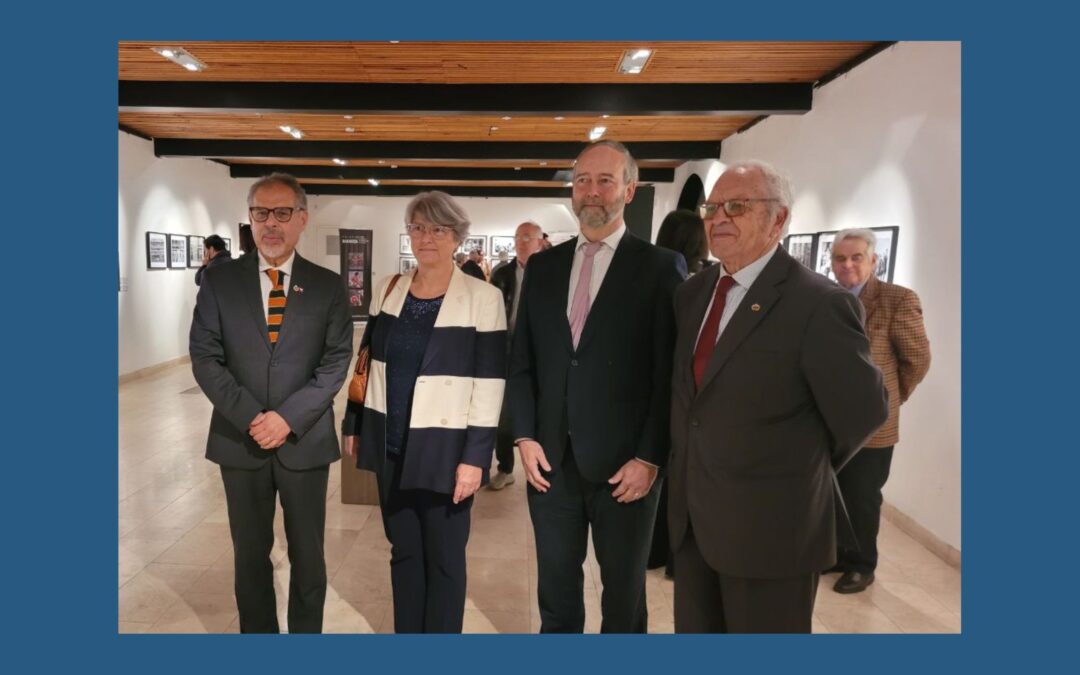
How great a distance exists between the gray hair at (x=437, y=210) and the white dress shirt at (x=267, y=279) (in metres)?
0.47

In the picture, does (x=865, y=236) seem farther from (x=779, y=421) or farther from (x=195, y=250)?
(x=195, y=250)

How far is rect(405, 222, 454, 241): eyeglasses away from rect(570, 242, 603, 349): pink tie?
45cm

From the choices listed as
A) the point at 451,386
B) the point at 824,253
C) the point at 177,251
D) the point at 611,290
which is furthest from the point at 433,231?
the point at 177,251

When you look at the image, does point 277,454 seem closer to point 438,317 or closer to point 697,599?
point 438,317

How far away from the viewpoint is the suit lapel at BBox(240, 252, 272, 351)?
7.11ft

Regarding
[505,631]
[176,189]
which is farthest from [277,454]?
[176,189]

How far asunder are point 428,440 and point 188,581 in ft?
6.38

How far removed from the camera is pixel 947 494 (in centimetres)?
384

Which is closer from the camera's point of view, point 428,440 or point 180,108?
point 428,440

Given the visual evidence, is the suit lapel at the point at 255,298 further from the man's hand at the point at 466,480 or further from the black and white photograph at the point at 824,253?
the black and white photograph at the point at 824,253

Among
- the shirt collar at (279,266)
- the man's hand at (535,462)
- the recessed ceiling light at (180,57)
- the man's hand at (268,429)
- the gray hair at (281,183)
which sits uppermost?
the recessed ceiling light at (180,57)

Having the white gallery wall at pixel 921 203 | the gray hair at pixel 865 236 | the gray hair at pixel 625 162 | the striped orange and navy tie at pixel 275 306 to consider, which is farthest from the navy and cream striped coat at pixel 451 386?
the white gallery wall at pixel 921 203

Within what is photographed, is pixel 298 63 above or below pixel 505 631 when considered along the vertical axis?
above

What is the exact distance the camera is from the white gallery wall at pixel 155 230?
345 inches
